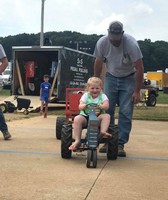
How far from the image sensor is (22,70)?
18875mm

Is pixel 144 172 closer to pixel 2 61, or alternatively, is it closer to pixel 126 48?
pixel 126 48

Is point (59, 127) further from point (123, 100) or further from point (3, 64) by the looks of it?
point (123, 100)

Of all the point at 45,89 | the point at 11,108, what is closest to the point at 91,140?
the point at 45,89

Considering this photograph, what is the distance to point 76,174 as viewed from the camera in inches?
188

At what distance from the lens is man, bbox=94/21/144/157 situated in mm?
5988

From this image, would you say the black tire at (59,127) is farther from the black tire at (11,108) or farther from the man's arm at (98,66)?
the black tire at (11,108)

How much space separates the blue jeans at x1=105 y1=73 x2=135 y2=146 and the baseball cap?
2.36 feet

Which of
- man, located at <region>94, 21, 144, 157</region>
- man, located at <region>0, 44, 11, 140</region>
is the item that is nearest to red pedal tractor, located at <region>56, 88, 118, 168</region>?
man, located at <region>94, 21, 144, 157</region>

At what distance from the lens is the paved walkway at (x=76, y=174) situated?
13.1ft

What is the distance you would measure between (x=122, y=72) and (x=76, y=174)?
201 centimetres

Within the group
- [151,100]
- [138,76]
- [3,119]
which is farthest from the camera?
[151,100]

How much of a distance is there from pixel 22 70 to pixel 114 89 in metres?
12.9

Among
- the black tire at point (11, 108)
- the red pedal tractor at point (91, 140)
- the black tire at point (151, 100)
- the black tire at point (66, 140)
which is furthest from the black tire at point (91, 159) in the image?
the black tire at point (151, 100)

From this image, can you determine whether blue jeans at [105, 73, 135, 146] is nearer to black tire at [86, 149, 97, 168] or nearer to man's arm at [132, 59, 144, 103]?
man's arm at [132, 59, 144, 103]
